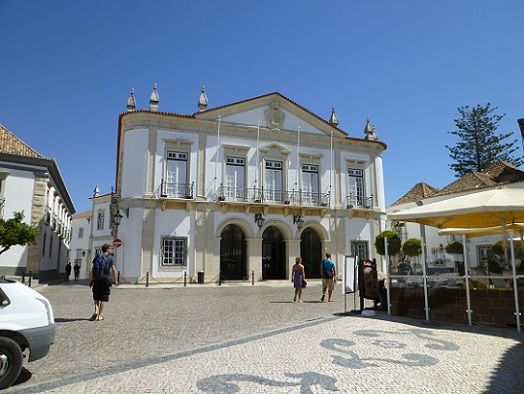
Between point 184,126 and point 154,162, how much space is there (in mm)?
2727

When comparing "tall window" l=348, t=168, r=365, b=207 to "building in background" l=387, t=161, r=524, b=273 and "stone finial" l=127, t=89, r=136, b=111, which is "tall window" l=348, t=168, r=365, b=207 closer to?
"building in background" l=387, t=161, r=524, b=273

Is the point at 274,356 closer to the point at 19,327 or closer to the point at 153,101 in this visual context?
the point at 19,327

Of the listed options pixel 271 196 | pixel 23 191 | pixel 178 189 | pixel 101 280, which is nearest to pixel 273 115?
pixel 271 196

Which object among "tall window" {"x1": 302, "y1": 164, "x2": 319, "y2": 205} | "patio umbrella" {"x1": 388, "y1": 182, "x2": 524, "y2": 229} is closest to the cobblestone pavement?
"patio umbrella" {"x1": 388, "y1": 182, "x2": 524, "y2": 229}

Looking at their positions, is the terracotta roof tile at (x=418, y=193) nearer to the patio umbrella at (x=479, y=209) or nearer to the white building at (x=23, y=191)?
the patio umbrella at (x=479, y=209)

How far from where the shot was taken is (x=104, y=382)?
457 cm

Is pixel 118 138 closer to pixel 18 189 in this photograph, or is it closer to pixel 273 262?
pixel 18 189

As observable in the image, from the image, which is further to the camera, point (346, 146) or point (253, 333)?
point (346, 146)

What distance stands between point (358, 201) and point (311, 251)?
14.9 feet

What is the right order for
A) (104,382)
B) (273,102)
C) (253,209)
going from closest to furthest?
1. (104,382)
2. (253,209)
3. (273,102)

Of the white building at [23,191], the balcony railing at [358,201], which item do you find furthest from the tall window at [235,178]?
the white building at [23,191]

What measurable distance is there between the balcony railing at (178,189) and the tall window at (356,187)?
33.7ft

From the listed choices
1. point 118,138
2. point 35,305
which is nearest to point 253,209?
point 118,138

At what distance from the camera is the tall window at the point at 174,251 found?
21609 millimetres
